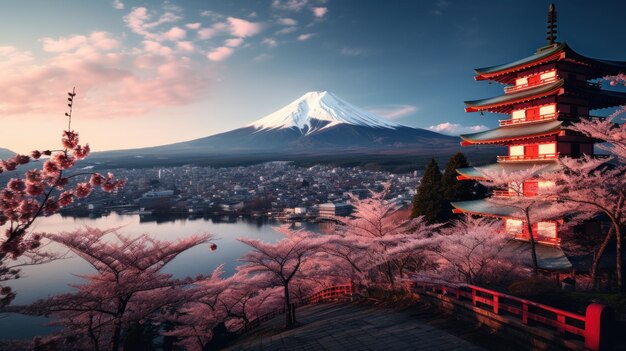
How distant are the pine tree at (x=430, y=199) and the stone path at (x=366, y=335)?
40.8 ft

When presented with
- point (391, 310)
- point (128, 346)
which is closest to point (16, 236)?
point (391, 310)

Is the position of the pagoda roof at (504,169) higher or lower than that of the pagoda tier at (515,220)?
higher

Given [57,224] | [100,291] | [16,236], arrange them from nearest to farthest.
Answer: [16,236] < [100,291] < [57,224]

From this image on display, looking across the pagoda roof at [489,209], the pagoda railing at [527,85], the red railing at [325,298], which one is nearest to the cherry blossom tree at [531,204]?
the pagoda roof at [489,209]

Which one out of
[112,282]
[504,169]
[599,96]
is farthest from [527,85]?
[112,282]

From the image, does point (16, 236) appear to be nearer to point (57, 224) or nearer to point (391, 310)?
point (391, 310)

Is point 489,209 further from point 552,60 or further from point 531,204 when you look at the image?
point 552,60

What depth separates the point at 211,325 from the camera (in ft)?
52.2

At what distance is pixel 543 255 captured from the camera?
1522 cm

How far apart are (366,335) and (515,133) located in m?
13.2

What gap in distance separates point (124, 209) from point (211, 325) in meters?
79.7

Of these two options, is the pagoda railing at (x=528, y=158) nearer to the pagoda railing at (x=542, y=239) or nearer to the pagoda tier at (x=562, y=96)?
the pagoda tier at (x=562, y=96)

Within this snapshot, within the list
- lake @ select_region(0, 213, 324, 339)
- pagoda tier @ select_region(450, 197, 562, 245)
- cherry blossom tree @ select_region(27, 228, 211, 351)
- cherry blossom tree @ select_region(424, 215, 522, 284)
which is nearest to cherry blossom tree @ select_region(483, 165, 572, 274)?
pagoda tier @ select_region(450, 197, 562, 245)

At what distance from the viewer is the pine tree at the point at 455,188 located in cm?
2273
